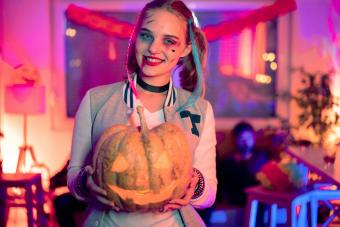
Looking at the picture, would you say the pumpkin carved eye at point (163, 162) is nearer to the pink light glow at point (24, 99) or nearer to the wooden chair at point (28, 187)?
the wooden chair at point (28, 187)

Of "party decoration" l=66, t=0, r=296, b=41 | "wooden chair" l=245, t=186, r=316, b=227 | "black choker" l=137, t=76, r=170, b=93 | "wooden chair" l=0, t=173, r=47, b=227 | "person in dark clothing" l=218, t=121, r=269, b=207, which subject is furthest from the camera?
"party decoration" l=66, t=0, r=296, b=41

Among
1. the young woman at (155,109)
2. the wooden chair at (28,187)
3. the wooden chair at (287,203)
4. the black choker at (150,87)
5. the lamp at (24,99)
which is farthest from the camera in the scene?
the lamp at (24,99)

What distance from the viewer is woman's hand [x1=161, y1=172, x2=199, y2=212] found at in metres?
1.31

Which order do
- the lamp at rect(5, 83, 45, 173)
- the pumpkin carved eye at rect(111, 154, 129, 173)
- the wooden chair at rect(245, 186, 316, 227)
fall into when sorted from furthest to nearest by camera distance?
1. the lamp at rect(5, 83, 45, 173)
2. the wooden chair at rect(245, 186, 316, 227)
3. the pumpkin carved eye at rect(111, 154, 129, 173)

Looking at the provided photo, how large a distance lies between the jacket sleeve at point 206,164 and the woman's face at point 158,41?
21 cm

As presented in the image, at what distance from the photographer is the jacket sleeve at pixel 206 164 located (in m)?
1.46

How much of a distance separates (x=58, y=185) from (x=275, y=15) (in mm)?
2830

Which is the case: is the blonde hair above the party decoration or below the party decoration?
below

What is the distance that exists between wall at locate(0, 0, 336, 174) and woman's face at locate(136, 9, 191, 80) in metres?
4.18

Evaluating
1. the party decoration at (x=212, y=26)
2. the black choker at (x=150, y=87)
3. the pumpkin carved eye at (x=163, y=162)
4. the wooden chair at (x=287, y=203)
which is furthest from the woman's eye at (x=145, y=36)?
the party decoration at (x=212, y=26)

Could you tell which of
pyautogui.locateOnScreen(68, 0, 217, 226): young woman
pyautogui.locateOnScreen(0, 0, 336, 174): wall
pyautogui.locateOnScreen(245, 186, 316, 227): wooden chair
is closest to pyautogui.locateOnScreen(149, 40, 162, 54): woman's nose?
pyautogui.locateOnScreen(68, 0, 217, 226): young woman

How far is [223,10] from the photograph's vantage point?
5613 mm

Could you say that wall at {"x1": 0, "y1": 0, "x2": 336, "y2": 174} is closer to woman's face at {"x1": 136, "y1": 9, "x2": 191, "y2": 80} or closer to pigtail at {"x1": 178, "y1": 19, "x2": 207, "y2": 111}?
pigtail at {"x1": 178, "y1": 19, "x2": 207, "y2": 111}

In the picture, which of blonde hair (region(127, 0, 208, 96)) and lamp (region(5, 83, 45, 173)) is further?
lamp (region(5, 83, 45, 173))
